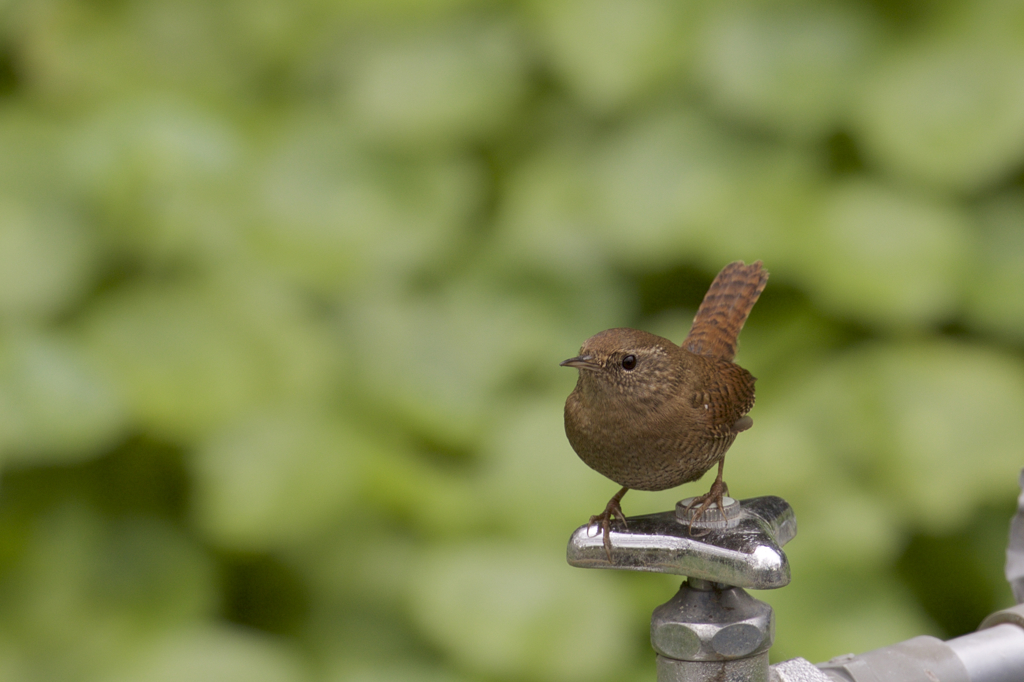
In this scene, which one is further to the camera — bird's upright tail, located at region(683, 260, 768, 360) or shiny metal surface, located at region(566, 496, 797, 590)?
bird's upright tail, located at region(683, 260, 768, 360)

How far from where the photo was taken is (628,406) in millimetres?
539

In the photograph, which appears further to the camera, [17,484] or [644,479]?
[17,484]

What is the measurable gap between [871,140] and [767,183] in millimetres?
126

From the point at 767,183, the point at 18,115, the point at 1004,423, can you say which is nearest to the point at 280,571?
the point at 18,115

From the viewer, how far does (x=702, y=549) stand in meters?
0.48

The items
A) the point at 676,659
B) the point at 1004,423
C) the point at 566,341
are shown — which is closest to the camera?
the point at 676,659

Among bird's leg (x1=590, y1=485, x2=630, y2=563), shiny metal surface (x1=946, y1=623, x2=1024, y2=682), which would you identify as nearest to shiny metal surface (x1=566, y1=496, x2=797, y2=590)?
bird's leg (x1=590, y1=485, x2=630, y2=563)

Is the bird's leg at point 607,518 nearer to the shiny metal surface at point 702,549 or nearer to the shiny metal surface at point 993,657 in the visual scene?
the shiny metal surface at point 702,549

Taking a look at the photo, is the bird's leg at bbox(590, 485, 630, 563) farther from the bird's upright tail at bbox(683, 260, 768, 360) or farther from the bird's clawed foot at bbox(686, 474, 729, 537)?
the bird's upright tail at bbox(683, 260, 768, 360)

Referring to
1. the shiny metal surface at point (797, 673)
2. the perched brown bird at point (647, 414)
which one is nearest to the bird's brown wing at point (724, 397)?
the perched brown bird at point (647, 414)

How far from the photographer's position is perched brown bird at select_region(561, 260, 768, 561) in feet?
1.76

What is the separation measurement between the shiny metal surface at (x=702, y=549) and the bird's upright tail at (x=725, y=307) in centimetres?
19

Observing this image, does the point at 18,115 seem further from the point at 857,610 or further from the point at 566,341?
the point at 857,610

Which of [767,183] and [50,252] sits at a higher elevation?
[767,183]
